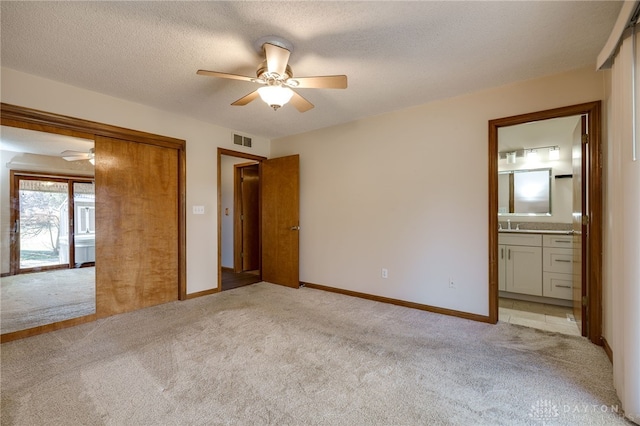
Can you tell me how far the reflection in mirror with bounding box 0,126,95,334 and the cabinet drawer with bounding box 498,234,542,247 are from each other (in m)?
5.05

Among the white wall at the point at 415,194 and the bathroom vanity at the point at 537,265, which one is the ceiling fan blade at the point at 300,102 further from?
the bathroom vanity at the point at 537,265

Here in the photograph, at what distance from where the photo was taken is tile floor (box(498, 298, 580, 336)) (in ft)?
9.19

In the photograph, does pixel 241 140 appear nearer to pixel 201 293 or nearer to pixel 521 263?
pixel 201 293

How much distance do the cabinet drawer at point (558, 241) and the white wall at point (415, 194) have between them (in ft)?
4.46

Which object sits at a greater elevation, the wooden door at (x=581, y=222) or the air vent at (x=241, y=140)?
the air vent at (x=241, y=140)

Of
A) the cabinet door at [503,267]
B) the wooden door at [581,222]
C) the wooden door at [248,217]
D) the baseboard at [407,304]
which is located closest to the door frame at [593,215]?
the wooden door at [581,222]

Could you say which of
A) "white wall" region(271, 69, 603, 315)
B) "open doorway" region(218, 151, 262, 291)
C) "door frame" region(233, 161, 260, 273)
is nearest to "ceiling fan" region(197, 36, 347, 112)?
"white wall" region(271, 69, 603, 315)

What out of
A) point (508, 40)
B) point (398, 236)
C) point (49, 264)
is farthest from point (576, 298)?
point (49, 264)

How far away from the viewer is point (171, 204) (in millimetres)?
3604

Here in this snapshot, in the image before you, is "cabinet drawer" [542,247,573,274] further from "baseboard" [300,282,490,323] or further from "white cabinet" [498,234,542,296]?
"baseboard" [300,282,490,323]

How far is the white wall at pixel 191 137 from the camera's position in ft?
9.19

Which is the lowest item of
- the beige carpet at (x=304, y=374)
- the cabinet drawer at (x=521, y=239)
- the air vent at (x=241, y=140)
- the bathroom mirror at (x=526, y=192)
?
the beige carpet at (x=304, y=374)

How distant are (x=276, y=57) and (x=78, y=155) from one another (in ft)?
8.11

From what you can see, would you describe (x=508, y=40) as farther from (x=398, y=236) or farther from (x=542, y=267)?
(x=542, y=267)
